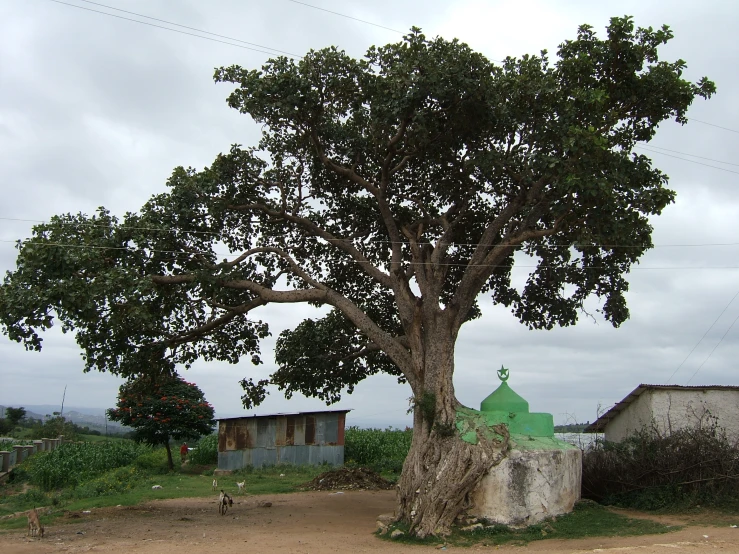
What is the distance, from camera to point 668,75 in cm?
1410

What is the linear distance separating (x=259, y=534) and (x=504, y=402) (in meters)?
5.94

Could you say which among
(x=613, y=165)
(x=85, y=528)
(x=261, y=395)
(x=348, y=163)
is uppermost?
(x=348, y=163)

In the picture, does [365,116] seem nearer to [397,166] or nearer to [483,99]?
[397,166]

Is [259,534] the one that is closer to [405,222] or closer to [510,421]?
[510,421]

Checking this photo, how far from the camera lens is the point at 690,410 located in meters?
16.7

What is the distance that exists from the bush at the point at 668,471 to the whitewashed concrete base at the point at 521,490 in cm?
306

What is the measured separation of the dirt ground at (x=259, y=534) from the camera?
1148 centimetres

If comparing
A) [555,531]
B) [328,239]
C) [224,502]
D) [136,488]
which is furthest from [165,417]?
[555,531]

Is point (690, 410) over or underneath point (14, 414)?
over

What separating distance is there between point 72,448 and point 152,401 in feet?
12.6

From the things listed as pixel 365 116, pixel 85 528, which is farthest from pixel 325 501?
Result: pixel 365 116

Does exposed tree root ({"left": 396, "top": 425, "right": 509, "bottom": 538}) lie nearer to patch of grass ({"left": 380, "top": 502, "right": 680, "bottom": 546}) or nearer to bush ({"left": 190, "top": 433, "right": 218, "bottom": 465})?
patch of grass ({"left": 380, "top": 502, "right": 680, "bottom": 546})

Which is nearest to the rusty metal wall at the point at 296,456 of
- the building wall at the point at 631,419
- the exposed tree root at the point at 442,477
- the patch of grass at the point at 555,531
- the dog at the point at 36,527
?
the building wall at the point at 631,419

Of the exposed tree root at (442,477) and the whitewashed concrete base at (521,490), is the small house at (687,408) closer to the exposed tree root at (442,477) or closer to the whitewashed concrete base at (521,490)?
the whitewashed concrete base at (521,490)
